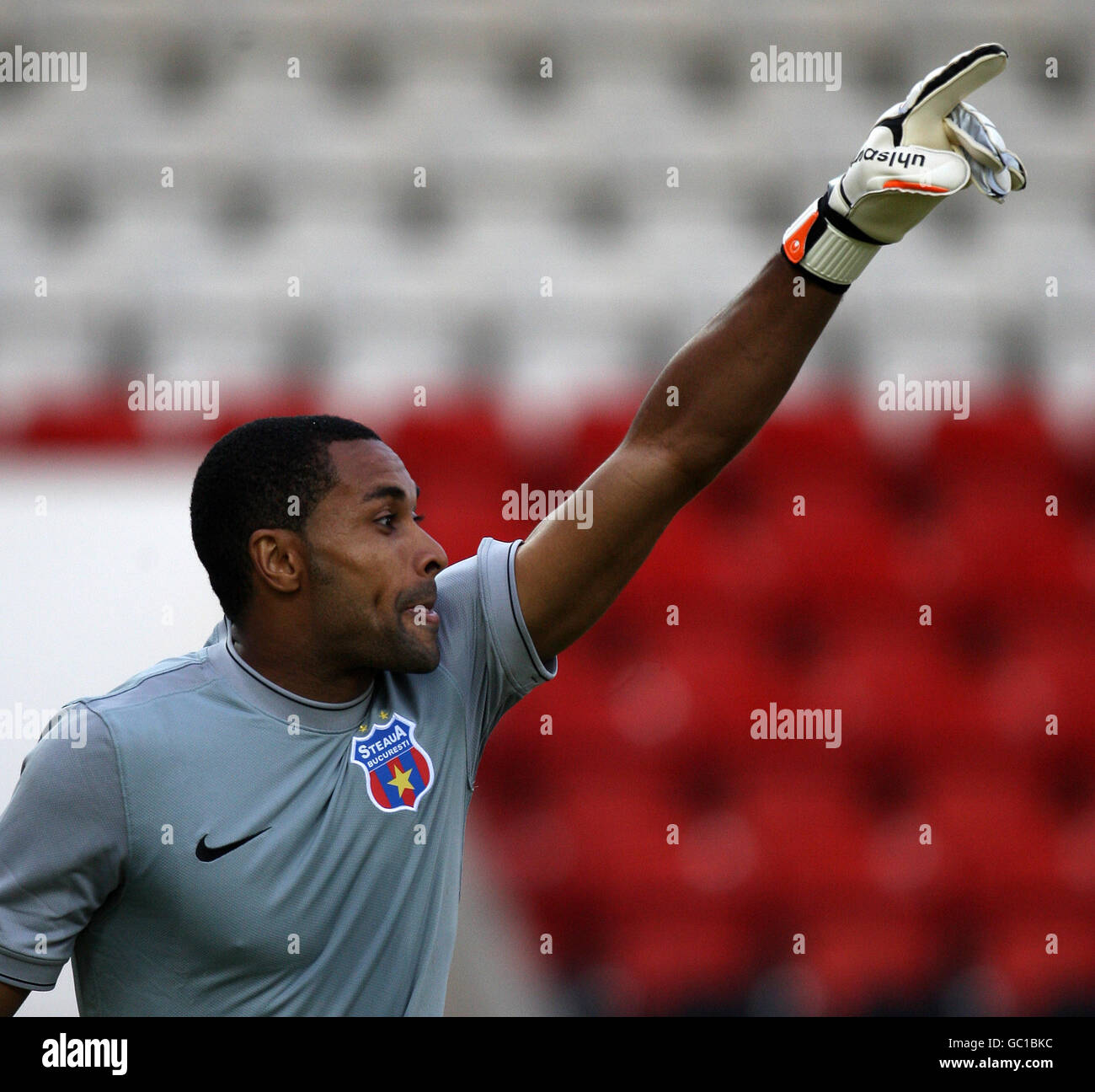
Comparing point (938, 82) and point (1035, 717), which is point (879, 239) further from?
point (1035, 717)

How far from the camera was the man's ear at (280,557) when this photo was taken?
1.04 metres

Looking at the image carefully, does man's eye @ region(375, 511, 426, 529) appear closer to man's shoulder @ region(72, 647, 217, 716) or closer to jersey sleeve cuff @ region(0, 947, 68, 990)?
man's shoulder @ region(72, 647, 217, 716)

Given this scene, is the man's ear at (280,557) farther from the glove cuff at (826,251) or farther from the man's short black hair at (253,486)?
the glove cuff at (826,251)

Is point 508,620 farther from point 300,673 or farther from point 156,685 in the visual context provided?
point 156,685

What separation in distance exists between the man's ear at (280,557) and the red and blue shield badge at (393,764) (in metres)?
0.14

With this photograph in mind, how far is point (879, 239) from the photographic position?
102cm

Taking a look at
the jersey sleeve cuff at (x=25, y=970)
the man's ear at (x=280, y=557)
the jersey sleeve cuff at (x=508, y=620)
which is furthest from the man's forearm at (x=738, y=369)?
the jersey sleeve cuff at (x=25, y=970)

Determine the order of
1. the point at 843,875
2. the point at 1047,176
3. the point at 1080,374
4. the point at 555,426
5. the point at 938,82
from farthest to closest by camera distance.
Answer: the point at 1047,176
the point at 1080,374
the point at 555,426
the point at 843,875
the point at 938,82

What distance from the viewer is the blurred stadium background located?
1.90m

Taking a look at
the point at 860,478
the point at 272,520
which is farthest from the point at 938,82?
the point at 860,478

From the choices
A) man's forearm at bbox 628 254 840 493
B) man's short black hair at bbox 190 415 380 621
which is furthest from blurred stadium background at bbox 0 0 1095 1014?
man's forearm at bbox 628 254 840 493

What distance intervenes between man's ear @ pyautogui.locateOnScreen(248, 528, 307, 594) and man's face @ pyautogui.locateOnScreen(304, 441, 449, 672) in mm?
10

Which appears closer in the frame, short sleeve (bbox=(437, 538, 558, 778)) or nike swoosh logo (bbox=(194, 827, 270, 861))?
nike swoosh logo (bbox=(194, 827, 270, 861))

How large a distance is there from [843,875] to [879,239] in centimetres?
118
